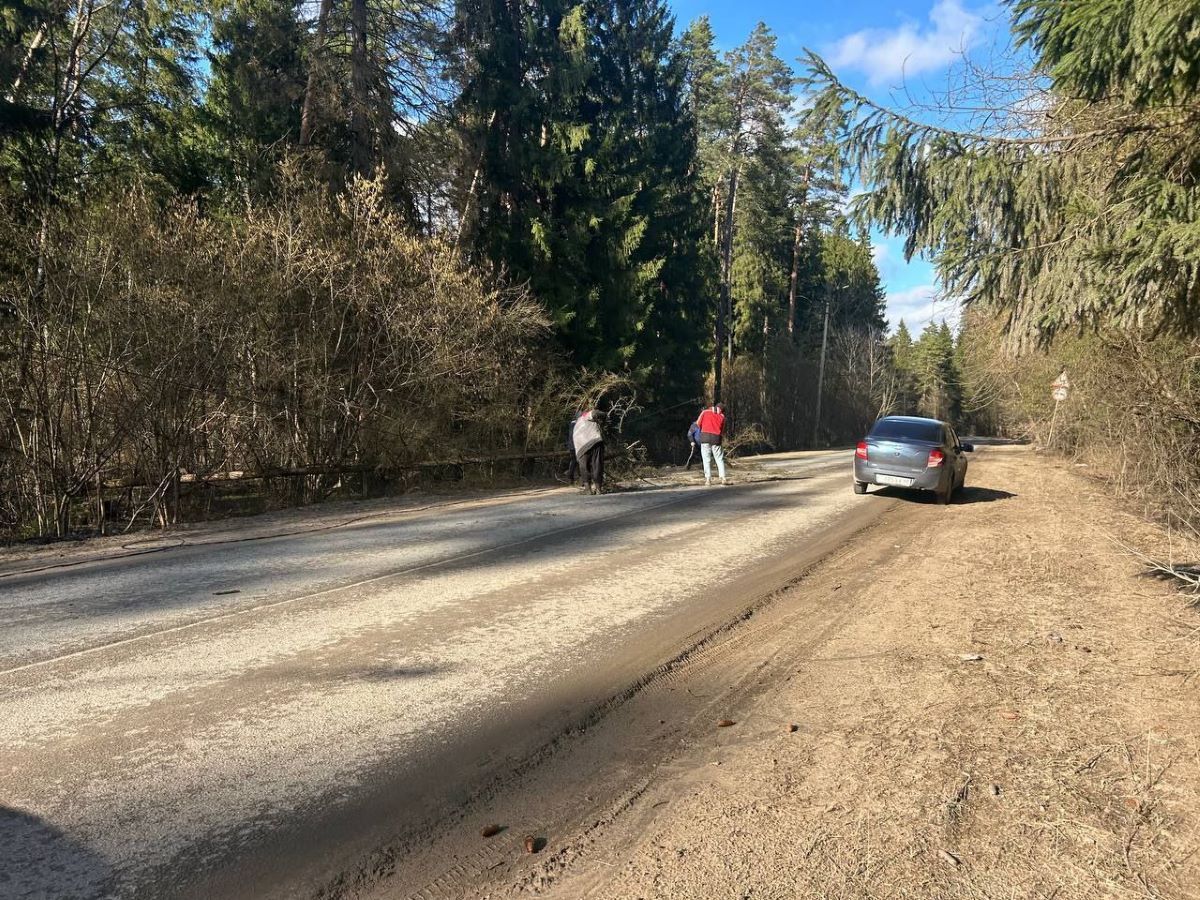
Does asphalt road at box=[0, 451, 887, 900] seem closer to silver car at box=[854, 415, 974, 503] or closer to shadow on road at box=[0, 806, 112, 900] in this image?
shadow on road at box=[0, 806, 112, 900]

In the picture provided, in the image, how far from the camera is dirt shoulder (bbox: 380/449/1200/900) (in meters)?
2.75

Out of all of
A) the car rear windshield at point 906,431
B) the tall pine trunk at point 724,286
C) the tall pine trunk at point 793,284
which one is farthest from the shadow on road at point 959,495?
the tall pine trunk at point 793,284

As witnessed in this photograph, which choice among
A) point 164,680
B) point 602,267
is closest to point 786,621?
point 164,680

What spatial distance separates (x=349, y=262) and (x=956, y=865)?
46.4ft

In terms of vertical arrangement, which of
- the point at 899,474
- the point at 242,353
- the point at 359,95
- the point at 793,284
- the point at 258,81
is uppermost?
the point at 793,284

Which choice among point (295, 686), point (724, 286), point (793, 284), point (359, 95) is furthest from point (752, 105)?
point (295, 686)

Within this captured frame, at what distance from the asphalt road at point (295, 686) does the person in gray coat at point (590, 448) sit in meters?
5.58

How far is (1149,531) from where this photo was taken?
1054cm

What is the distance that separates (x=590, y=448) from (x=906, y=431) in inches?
238

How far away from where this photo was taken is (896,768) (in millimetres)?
3529

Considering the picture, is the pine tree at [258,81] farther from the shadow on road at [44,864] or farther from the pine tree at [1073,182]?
the shadow on road at [44,864]

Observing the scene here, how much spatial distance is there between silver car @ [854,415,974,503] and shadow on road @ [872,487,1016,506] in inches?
11.7

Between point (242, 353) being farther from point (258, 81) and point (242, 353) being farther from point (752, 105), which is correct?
point (752, 105)

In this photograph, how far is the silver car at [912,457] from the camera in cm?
1332
